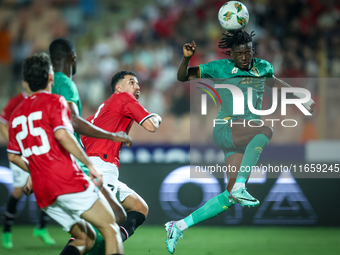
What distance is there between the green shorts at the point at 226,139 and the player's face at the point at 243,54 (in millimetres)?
A: 624

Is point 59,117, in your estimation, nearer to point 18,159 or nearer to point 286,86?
point 18,159

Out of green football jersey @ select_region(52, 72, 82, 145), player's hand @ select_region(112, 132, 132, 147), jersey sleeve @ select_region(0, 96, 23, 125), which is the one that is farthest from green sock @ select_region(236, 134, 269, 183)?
jersey sleeve @ select_region(0, 96, 23, 125)

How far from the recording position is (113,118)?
14.4 feet

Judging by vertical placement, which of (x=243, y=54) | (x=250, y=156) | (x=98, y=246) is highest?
(x=243, y=54)

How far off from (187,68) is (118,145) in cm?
112

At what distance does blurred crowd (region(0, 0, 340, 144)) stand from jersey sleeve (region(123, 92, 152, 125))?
398 cm

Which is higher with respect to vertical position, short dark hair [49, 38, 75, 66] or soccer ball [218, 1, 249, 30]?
soccer ball [218, 1, 249, 30]

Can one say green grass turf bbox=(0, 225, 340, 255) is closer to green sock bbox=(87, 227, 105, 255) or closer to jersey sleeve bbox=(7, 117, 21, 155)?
green sock bbox=(87, 227, 105, 255)

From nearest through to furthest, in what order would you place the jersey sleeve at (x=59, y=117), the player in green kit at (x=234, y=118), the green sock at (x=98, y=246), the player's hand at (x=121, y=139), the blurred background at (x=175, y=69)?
A: the jersey sleeve at (x=59, y=117), the player's hand at (x=121, y=139), the green sock at (x=98, y=246), the player in green kit at (x=234, y=118), the blurred background at (x=175, y=69)

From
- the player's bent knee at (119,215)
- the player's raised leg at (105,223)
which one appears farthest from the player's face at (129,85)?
the player's raised leg at (105,223)

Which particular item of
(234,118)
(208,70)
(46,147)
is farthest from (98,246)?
(208,70)

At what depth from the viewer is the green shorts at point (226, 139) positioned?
188 inches

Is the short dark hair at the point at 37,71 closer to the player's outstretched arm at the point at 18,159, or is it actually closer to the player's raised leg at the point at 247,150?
the player's outstretched arm at the point at 18,159

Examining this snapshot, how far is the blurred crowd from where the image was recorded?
9141 millimetres
